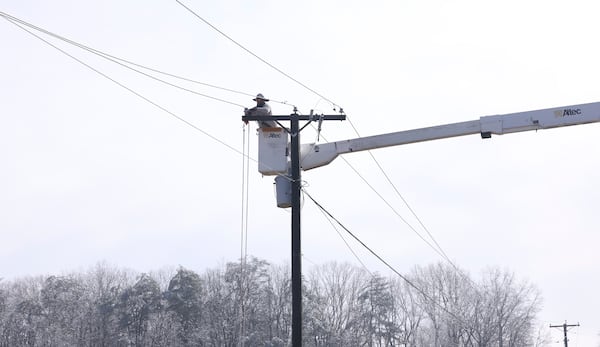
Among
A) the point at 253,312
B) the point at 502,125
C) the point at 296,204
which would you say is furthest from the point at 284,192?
the point at 253,312

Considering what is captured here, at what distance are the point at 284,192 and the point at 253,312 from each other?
73820mm

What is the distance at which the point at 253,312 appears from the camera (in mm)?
96000

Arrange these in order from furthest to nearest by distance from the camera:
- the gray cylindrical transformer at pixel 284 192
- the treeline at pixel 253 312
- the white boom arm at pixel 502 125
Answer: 1. the treeline at pixel 253 312
2. the gray cylindrical transformer at pixel 284 192
3. the white boom arm at pixel 502 125

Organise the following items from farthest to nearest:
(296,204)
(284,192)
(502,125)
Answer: (284,192) < (502,125) < (296,204)

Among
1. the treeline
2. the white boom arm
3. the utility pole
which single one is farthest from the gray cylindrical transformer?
the treeline

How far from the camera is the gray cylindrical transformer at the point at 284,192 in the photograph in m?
23.2

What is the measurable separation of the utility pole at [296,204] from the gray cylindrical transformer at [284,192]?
0.16m

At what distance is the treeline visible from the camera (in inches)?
3686

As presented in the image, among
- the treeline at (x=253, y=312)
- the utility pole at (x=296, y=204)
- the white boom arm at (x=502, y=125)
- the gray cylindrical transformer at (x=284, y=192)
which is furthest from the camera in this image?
the treeline at (x=253, y=312)

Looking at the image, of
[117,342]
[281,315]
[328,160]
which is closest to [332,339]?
[281,315]

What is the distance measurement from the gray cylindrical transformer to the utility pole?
160mm

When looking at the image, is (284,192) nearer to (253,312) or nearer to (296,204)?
(296,204)

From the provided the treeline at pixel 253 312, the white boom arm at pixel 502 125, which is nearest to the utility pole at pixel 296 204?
the white boom arm at pixel 502 125

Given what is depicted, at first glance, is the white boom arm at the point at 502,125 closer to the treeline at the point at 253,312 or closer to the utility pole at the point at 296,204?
the utility pole at the point at 296,204
